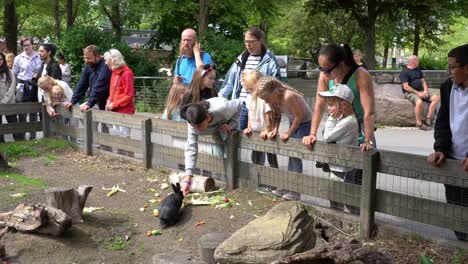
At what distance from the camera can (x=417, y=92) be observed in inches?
508

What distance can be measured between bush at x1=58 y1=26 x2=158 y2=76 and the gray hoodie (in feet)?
43.0

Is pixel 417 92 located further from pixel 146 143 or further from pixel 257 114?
pixel 257 114

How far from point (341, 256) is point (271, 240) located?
106 centimetres

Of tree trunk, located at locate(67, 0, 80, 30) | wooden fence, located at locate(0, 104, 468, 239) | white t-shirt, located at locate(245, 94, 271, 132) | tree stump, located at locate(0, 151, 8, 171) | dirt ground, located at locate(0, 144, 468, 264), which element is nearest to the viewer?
wooden fence, located at locate(0, 104, 468, 239)

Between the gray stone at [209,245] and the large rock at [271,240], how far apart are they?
180mm

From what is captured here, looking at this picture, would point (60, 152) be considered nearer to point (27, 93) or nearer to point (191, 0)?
point (27, 93)

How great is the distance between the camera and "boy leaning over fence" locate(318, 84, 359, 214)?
510 cm

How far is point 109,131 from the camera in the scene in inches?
→ 358

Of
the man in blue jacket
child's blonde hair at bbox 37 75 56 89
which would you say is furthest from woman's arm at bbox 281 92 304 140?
child's blonde hair at bbox 37 75 56 89

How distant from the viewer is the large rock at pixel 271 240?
435 centimetres

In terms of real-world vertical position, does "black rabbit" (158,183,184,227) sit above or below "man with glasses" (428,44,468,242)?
below

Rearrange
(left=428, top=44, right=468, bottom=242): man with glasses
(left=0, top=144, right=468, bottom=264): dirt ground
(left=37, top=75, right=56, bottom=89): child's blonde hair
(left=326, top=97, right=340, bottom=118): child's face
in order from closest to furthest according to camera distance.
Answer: (left=428, top=44, right=468, bottom=242): man with glasses
(left=0, top=144, right=468, bottom=264): dirt ground
(left=326, top=97, right=340, bottom=118): child's face
(left=37, top=75, right=56, bottom=89): child's blonde hair

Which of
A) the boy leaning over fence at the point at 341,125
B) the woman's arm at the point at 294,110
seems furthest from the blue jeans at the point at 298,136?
the boy leaning over fence at the point at 341,125

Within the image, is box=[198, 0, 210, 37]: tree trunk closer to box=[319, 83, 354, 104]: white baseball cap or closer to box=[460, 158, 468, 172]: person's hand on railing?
box=[319, 83, 354, 104]: white baseball cap
